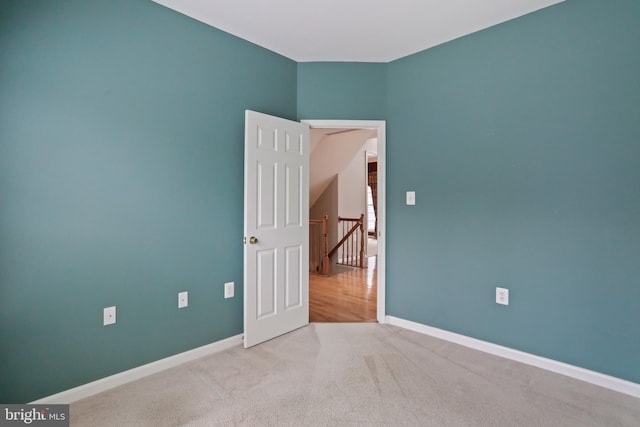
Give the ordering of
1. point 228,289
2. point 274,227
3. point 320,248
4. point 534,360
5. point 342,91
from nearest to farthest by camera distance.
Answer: point 534,360
point 228,289
point 274,227
point 342,91
point 320,248

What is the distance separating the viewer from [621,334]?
6.81ft

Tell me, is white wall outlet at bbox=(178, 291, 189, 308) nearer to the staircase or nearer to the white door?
the white door

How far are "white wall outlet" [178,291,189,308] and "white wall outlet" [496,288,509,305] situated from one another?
249 cm

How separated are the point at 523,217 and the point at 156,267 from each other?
2792 millimetres

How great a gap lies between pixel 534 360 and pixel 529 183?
1342 millimetres

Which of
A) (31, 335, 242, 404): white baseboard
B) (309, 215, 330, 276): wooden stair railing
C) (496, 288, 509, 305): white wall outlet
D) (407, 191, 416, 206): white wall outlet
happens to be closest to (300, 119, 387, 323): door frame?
(407, 191, 416, 206): white wall outlet

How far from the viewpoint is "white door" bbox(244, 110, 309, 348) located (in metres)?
2.66

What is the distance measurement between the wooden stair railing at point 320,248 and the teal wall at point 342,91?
2490mm

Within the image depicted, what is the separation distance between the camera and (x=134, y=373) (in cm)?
217

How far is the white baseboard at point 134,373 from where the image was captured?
1901mm

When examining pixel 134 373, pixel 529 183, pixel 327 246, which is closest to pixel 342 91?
pixel 529 183

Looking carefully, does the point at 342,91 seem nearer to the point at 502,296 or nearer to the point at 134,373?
the point at 502,296

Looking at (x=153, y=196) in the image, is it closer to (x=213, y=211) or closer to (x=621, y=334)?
Answer: (x=213, y=211)

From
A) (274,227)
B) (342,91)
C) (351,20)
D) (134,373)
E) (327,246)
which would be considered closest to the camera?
(134,373)
